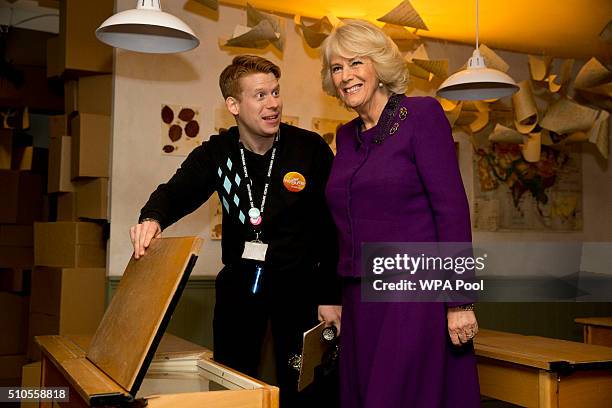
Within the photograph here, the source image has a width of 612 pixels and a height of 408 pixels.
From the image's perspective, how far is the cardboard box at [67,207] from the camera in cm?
402

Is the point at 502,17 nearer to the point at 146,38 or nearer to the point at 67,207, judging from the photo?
the point at 146,38

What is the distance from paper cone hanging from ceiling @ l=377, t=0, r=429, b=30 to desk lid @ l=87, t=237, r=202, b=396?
91.8 inches

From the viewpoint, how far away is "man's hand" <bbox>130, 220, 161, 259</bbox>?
1952 millimetres

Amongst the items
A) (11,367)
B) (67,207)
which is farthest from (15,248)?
(67,207)

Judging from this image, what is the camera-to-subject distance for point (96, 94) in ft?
12.6

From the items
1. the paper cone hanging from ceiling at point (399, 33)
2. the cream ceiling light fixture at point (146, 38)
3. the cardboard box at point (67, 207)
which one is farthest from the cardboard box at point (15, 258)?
the paper cone hanging from ceiling at point (399, 33)

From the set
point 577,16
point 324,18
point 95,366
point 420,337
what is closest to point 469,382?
point 420,337

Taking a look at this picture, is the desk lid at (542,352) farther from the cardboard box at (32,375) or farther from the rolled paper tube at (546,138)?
the rolled paper tube at (546,138)

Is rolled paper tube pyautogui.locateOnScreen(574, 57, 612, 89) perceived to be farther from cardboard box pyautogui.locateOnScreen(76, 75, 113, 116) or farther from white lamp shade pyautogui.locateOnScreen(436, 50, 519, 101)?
cardboard box pyautogui.locateOnScreen(76, 75, 113, 116)

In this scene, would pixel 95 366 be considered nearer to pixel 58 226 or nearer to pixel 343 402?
pixel 343 402

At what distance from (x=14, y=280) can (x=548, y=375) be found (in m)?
4.51

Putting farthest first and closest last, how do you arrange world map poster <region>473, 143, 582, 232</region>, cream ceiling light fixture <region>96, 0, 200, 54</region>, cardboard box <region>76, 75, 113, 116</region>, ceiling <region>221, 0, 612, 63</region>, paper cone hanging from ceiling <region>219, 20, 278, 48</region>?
world map poster <region>473, 143, 582, 232</region>, ceiling <region>221, 0, 612, 63</region>, cardboard box <region>76, 75, 113, 116</region>, paper cone hanging from ceiling <region>219, 20, 278, 48</region>, cream ceiling light fixture <region>96, 0, 200, 54</region>

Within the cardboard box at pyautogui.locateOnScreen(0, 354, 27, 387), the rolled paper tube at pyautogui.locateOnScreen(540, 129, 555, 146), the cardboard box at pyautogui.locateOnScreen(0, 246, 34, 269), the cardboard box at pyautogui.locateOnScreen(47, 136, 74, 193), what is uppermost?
the rolled paper tube at pyautogui.locateOnScreen(540, 129, 555, 146)

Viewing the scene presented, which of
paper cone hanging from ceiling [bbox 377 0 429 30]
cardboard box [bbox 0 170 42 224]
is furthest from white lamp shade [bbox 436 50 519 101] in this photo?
cardboard box [bbox 0 170 42 224]
